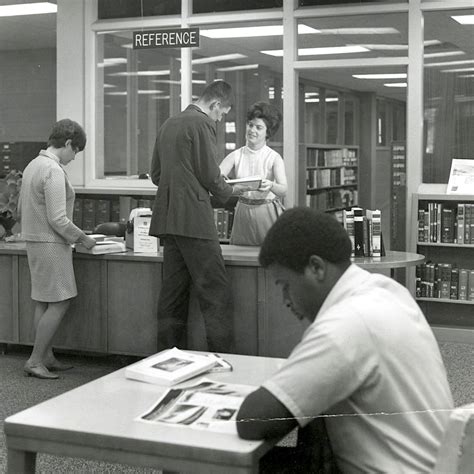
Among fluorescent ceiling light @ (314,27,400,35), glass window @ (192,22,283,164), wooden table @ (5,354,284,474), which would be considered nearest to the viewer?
wooden table @ (5,354,284,474)

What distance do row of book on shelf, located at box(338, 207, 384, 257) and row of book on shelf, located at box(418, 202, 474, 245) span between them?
1.66 metres

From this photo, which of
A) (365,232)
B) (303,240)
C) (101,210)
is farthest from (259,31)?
(303,240)

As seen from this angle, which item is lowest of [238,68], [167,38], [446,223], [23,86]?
[446,223]

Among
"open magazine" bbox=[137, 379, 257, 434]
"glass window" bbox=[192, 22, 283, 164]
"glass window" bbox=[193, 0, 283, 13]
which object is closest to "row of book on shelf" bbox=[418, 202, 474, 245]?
"glass window" bbox=[192, 22, 283, 164]

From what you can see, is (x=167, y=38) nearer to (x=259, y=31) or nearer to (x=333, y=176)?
(x=333, y=176)

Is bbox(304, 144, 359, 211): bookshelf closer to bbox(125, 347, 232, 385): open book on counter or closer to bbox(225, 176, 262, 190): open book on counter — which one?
bbox(225, 176, 262, 190): open book on counter

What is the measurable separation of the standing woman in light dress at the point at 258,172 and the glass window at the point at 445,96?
249 cm

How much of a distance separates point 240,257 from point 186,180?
0.38 metres

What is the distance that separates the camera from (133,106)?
5523mm

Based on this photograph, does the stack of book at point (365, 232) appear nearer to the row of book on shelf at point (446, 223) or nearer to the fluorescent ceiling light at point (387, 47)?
the row of book on shelf at point (446, 223)

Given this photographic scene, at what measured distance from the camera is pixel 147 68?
5594 millimetres

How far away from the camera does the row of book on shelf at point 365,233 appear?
2944 millimetres

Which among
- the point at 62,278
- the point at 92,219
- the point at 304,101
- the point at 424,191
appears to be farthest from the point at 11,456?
the point at 424,191

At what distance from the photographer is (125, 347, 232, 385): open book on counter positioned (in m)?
1.76
